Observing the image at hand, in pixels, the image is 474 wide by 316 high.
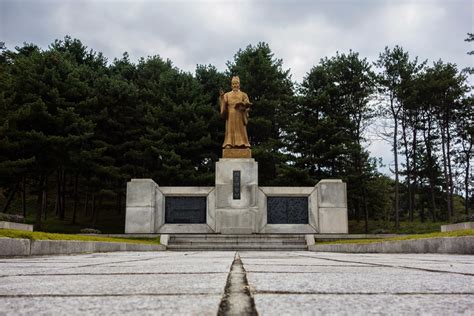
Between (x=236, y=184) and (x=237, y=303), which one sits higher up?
(x=236, y=184)

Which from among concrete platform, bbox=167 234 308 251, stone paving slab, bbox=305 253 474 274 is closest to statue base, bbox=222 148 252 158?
concrete platform, bbox=167 234 308 251

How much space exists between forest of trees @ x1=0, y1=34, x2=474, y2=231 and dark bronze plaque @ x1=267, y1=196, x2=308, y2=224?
225 inches

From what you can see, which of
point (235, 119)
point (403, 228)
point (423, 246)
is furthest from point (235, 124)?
point (423, 246)

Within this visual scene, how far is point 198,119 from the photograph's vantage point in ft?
79.5

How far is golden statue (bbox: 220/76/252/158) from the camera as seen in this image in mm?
17625

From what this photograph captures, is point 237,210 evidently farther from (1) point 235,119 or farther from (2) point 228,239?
(1) point 235,119

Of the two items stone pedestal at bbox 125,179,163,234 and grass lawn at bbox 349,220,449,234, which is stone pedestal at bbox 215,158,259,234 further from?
grass lawn at bbox 349,220,449,234

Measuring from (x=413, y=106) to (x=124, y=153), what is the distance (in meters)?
18.2

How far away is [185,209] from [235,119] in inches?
175

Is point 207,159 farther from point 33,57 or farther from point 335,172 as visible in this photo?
point 33,57

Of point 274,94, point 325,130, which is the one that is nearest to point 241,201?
point 325,130

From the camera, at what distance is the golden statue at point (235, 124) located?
694 inches

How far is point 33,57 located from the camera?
22.0 m

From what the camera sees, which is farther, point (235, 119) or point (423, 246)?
point (235, 119)
